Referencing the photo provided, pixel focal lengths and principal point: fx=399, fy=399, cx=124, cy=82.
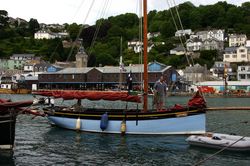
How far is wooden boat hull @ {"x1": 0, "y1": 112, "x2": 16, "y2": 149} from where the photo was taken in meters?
21.1

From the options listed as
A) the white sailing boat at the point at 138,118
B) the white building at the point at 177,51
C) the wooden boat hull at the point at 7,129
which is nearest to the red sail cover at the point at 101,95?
the white sailing boat at the point at 138,118

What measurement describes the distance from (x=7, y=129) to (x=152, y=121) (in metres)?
10.3

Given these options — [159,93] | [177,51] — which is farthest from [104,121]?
[177,51]

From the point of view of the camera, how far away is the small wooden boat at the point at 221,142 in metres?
22.5

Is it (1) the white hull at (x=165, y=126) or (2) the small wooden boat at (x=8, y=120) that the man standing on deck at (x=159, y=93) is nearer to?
(1) the white hull at (x=165, y=126)

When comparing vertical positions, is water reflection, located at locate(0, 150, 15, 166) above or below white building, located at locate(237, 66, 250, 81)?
below

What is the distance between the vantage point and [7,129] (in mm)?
21141

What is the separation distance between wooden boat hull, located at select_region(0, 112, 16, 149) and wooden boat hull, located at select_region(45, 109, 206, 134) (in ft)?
27.8

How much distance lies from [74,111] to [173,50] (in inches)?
6298

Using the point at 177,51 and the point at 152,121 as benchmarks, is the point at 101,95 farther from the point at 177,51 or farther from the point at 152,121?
the point at 177,51

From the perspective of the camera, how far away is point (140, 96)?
29.8 meters

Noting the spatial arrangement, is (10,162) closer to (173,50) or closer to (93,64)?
(93,64)

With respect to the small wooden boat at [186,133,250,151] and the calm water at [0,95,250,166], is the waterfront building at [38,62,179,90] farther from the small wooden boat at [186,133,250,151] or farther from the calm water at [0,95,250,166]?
the small wooden boat at [186,133,250,151]

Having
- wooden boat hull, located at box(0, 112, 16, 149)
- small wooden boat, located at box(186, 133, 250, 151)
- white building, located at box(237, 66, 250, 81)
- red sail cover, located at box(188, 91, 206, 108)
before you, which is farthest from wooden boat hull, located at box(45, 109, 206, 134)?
white building, located at box(237, 66, 250, 81)
